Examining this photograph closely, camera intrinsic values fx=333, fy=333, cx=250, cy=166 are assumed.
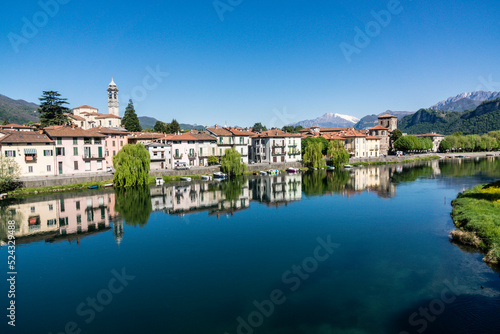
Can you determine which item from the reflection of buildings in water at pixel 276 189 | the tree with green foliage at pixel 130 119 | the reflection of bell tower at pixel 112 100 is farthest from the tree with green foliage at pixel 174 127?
the reflection of buildings in water at pixel 276 189

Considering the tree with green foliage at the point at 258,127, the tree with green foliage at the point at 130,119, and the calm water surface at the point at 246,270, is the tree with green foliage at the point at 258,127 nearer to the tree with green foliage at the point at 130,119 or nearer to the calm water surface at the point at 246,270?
the tree with green foliage at the point at 130,119

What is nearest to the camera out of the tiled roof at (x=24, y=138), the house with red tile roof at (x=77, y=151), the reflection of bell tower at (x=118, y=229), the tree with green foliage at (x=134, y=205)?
the reflection of bell tower at (x=118, y=229)

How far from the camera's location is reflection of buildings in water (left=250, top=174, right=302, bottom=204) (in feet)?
152

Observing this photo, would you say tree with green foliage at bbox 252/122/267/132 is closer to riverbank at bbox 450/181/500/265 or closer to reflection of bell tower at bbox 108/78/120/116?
reflection of bell tower at bbox 108/78/120/116

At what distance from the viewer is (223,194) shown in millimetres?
49094

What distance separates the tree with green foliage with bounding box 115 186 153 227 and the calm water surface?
408 millimetres

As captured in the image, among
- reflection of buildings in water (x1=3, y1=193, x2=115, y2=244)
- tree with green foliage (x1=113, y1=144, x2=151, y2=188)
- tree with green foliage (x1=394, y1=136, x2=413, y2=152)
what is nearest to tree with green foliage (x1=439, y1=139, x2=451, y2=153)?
tree with green foliage (x1=394, y1=136, x2=413, y2=152)

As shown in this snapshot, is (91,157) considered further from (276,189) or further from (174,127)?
(174,127)

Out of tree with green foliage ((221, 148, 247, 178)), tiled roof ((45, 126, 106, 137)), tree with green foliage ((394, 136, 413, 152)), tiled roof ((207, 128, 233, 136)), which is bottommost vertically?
tree with green foliage ((221, 148, 247, 178))

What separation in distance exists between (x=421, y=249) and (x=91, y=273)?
22845 mm

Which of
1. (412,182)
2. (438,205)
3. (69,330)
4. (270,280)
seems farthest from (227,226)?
(412,182)

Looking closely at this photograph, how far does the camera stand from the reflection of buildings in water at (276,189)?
1829 inches

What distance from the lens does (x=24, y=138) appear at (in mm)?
51781

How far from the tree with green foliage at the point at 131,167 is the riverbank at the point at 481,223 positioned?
43.9 m
